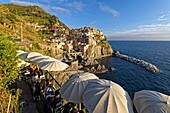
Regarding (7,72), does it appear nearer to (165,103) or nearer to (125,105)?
(125,105)

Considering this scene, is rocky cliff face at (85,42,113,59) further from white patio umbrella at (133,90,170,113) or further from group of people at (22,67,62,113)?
white patio umbrella at (133,90,170,113)

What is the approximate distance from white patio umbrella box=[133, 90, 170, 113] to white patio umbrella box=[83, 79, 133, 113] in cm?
40

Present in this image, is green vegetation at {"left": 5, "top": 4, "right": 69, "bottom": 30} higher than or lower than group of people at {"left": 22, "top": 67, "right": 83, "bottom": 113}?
higher

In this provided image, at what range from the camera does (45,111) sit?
257 inches

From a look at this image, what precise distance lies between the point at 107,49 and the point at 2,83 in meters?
83.1

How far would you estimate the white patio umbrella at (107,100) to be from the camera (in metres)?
4.13

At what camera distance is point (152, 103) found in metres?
4.23

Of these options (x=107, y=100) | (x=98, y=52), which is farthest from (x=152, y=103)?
(x=98, y=52)

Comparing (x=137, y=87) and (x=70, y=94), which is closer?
(x=70, y=94)

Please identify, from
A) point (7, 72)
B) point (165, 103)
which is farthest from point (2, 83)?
point (165, 103)

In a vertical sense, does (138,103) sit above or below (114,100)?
below

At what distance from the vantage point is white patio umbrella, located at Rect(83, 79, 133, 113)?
413 cm

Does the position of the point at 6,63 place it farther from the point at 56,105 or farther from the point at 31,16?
the point at 31,16

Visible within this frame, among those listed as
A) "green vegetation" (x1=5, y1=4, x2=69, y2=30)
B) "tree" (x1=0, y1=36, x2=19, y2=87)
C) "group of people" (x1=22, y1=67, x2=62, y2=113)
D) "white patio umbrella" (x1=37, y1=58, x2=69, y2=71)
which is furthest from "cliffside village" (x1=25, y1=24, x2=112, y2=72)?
"tree" (x1=0, y1=36, x2=19, y2=87)
